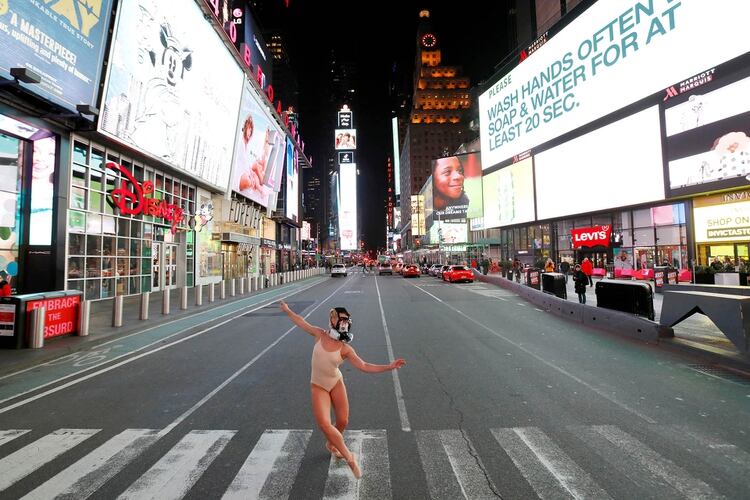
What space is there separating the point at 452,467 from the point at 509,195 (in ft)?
141

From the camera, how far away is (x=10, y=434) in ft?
15.5

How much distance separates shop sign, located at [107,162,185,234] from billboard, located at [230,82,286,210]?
9946mm

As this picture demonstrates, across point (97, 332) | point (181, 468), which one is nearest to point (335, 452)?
point (181, 468)

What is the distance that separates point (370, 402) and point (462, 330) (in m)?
6.33

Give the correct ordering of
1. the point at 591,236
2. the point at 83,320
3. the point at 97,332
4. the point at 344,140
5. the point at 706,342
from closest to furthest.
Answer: the point at 706,342, the point at 83,320, the point at 97,332, the point at 591,236, the point at 344,140

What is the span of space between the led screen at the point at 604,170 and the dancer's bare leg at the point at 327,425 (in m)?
28.5

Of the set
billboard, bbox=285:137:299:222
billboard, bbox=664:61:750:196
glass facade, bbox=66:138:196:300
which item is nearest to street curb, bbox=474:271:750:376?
billboard, bbox=664:61:750:196

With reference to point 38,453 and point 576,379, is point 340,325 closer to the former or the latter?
point 38,453

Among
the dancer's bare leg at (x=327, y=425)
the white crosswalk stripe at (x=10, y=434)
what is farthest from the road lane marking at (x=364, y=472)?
the white crosswalk stripe at (x=10, y=434)

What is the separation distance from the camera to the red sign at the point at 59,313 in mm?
9414

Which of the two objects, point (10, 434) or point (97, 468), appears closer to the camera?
point (97, 468)

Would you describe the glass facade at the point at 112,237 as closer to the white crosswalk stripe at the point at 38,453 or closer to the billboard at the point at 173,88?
the billboard at the point at 173,88

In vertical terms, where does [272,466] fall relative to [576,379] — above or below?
above

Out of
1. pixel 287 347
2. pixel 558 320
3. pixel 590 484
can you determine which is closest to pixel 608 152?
pixel 558 320
